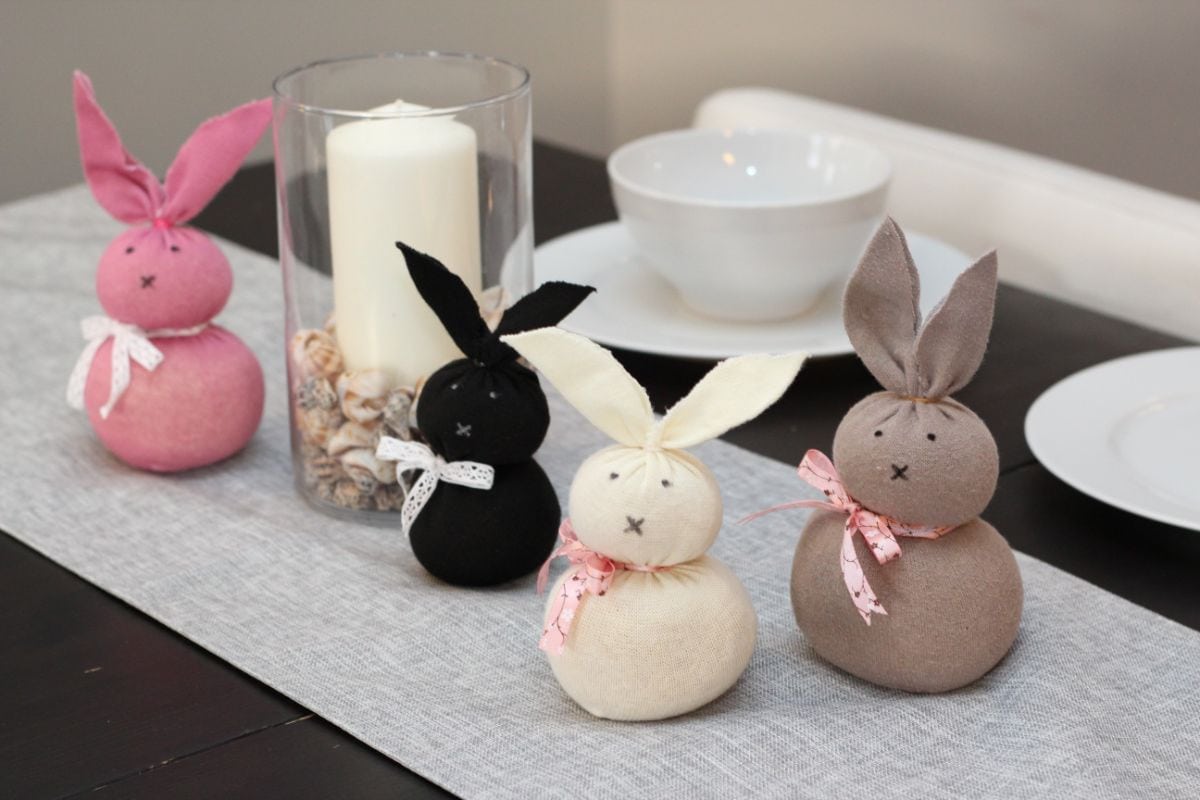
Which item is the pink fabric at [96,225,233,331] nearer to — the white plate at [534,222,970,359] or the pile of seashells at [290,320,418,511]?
the pile of seashells at [290,320,418,511]

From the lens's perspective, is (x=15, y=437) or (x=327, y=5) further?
(x=327, y=5)

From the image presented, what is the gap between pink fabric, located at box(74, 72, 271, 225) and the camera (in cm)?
73

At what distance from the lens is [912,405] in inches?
21.6

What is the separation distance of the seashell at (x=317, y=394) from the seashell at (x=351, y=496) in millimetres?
42

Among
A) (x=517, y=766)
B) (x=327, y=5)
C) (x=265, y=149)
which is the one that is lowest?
(x=265, y=149)

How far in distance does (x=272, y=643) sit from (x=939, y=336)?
1.01ft

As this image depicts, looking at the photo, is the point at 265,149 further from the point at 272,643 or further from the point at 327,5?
the point at 272,643

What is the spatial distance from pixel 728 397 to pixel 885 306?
69 millimetres

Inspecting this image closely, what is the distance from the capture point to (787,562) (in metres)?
0.69

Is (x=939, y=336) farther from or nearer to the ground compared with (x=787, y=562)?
farther from the ground

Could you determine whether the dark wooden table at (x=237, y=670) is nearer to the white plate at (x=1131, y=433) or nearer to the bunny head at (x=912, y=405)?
the white plate at (x=1131, y=433)

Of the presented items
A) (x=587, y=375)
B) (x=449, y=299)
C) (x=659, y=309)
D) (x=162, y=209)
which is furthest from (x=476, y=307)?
(x=659, y=309)

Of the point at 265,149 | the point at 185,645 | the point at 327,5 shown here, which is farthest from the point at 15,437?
the point at 327,5

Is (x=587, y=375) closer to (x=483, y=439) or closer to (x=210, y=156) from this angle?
(x=483, y=439)
